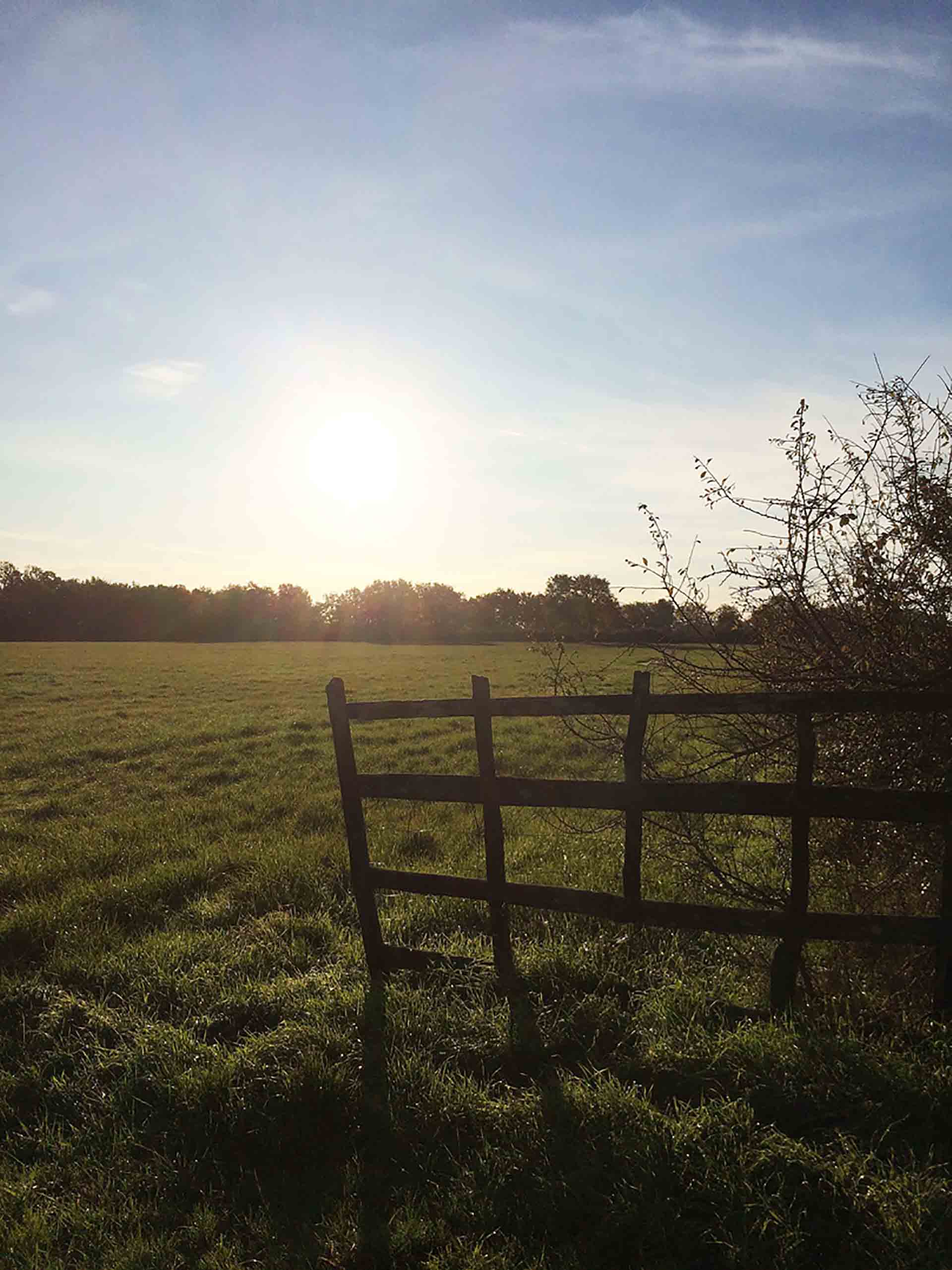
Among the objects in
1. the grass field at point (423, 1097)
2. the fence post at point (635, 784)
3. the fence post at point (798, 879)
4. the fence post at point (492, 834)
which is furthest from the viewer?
the fence post at point (492, 834)

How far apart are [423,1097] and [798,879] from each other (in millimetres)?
2519

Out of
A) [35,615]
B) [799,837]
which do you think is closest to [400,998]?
[799,837]

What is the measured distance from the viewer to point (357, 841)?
6.37 meters

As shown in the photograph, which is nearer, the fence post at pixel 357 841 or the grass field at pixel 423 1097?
the grass field at pixel 423 1097

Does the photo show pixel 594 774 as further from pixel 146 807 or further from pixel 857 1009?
pixel 857 1009

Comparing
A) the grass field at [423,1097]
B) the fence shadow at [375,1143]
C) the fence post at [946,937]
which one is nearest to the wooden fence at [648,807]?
the fence post at [946,937]

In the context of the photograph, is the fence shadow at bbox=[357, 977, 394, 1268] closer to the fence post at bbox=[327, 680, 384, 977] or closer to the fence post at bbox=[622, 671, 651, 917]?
the fence post at bbox=[327, 680, 384, 977]

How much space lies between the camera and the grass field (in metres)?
3.67

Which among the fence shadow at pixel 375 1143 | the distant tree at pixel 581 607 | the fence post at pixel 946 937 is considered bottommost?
the fence shadow at pixel 375 1143

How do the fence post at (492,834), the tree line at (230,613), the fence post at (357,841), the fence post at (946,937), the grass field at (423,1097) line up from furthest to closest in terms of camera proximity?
the tree line at (230,613), the fence post at (357,841), the fence post at (492,834), the fence post at (946,937), the grass field at (423,1097)

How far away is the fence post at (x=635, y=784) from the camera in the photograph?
5.42 m

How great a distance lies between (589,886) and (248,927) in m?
3.22

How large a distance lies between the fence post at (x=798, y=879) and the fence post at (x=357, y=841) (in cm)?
281

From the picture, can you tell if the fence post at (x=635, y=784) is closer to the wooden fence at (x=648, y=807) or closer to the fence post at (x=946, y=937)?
the wooden fence at (x=648, y=807)
